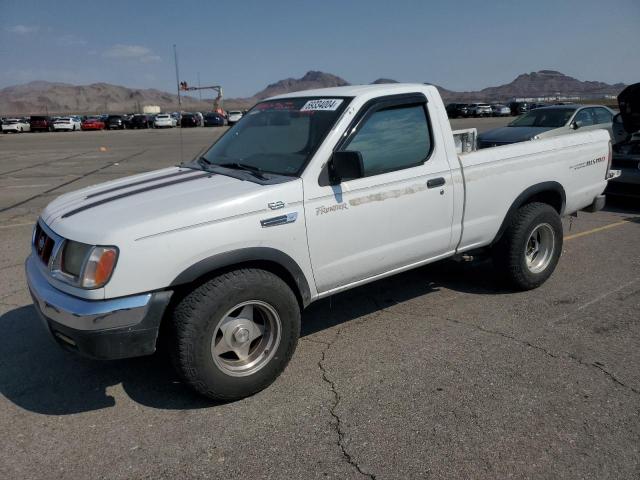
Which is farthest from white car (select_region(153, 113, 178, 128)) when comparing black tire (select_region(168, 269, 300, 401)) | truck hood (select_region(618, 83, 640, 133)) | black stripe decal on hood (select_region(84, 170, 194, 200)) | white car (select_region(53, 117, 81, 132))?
black tire (select_region(168, 269, 300, 401))

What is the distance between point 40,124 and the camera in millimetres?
47781

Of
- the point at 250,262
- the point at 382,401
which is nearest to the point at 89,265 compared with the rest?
the point at 250,262

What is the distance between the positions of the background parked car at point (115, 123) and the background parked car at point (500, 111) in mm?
38388

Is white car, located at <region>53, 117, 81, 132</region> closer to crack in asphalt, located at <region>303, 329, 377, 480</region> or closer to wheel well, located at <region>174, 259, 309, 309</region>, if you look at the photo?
crack in asphalt, located at <region>303, 329, 377, 480</region>

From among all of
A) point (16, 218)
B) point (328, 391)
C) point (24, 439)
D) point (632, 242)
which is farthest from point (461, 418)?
point (16, 218)

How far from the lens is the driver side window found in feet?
12.4

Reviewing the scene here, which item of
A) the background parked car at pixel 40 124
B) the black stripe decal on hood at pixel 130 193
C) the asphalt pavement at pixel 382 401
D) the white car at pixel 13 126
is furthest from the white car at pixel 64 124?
the black stripe decal on hood at pixel 130 193

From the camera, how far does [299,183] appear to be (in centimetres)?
341

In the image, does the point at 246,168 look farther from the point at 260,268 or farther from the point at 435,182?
the point at 435,182

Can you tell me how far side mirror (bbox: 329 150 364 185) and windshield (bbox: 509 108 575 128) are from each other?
10.5m

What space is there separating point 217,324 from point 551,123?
1159 centimetres

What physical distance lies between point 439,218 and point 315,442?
2.03 m

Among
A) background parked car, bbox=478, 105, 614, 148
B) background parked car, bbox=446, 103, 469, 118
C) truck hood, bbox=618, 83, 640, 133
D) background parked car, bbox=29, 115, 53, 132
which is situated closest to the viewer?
truck hood, bbox=618, 83, 640, 133

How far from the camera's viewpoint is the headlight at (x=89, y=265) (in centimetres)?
286
